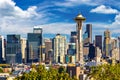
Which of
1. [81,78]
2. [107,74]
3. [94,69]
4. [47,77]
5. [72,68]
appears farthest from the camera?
[72,68]

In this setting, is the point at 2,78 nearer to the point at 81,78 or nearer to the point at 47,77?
the point at 81,78

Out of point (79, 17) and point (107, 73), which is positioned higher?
point (79, 17)

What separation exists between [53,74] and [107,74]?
22171 mm

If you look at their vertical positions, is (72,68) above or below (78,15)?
below

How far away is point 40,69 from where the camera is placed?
173 ft

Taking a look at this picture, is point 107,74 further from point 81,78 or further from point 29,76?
point 81,78

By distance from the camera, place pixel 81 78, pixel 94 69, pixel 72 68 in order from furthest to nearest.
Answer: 1. pixel 72 68
2. pixel 81 78
3. pixel 94 69

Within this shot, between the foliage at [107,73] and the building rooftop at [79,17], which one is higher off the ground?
the building rooftop at [79,17]

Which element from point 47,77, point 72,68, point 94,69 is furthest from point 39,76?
point 72,68

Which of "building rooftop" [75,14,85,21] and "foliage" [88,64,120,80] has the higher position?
"building rooftop" [75,14,85,21]

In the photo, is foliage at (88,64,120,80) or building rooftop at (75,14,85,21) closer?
foliage at (88,64,120,80)

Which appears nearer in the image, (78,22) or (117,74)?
(117,74)

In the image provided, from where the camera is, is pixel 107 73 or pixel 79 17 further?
pixel 79 17

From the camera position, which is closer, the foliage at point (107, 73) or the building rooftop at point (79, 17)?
the foliage at point (107, 73)
